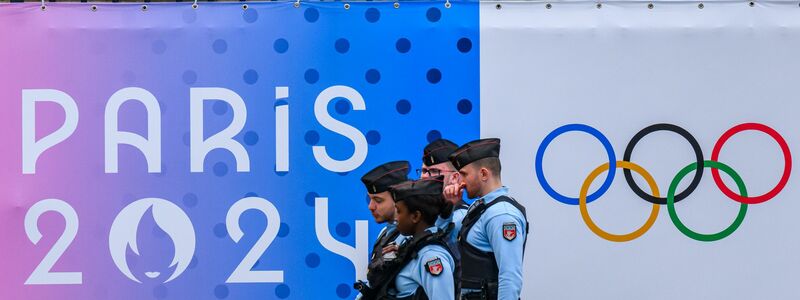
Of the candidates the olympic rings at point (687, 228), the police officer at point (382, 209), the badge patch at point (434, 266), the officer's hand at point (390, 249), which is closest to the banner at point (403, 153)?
the olympic rings at point (687, 228)

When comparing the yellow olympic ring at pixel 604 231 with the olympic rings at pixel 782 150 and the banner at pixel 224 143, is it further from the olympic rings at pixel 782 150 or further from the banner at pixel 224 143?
the banner at pixel 224 143

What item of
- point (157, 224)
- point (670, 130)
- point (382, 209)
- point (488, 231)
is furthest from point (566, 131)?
point (157, 224)

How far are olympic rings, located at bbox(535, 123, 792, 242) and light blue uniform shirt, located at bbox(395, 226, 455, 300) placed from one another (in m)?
1.34

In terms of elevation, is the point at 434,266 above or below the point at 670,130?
below

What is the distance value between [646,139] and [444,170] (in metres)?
1.01

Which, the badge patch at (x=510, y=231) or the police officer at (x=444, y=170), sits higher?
the police officer at (x=444, y=170)

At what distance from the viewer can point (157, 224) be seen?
5.46 metres

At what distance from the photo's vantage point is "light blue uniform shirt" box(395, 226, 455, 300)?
4070 millimetres

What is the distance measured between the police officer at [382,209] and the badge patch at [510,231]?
40 centimetres

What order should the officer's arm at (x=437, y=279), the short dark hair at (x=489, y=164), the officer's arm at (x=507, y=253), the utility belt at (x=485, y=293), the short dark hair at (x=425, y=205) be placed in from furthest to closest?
the short dark hair at (x=489, y=164) < the utility belt at (x=485, y=293) < the officer's arm at (x=507, y=253) < the short dark hair at (x=425, y=205) < the officer's arm at (x=437, y=279)

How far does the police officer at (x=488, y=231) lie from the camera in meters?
4.61

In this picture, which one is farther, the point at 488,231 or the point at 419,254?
the point at 488,231

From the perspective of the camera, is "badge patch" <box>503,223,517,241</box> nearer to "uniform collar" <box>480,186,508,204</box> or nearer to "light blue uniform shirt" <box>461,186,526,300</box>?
"light blue uniform shirt" <box>461,186,526,300</box>

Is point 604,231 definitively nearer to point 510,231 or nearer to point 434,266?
point 510,231
